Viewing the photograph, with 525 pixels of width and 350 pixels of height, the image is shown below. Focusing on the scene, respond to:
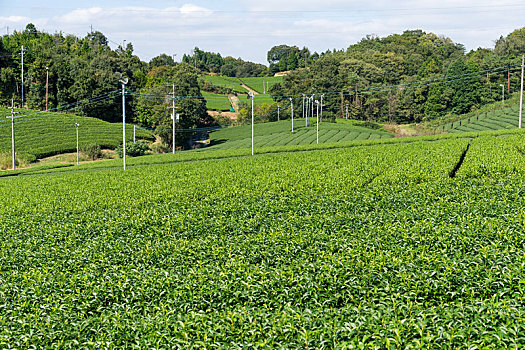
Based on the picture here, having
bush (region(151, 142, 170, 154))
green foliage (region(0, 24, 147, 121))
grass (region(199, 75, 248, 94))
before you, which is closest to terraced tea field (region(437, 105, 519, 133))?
bush (region(151, 142, 170, 154))

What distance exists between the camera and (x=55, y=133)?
3236 inches

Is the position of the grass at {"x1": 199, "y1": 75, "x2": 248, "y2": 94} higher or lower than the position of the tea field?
higher

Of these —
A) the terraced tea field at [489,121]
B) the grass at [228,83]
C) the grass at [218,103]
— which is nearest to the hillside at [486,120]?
the terraced tea field at [489,121]

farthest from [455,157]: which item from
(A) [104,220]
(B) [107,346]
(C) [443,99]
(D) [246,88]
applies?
(D) [246,88]

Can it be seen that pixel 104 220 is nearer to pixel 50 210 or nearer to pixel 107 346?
pixel 50 210

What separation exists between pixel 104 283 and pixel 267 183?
15796mm

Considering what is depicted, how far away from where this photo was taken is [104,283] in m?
10.6

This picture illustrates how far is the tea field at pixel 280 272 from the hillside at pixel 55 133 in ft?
195

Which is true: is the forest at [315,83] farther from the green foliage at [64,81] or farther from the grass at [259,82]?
the grass at [259,82]

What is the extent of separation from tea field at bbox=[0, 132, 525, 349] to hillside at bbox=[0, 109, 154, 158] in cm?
5929

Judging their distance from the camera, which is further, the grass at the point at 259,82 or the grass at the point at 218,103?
the grass at the point at 259,82

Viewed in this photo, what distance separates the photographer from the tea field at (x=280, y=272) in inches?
301

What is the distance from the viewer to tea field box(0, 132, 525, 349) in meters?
7.63

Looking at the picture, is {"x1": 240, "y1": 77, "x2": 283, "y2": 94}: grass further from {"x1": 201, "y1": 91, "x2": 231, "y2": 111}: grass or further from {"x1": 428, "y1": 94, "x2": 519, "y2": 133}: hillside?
{"x1": 428, "y1": 94, "x2": 519, "y2": 133}: hillside
